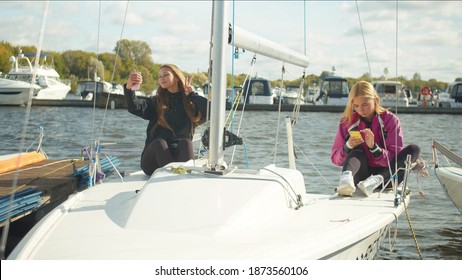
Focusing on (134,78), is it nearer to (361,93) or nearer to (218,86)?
(218,86)

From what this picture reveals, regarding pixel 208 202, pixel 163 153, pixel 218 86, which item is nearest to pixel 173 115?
pixel 163 153

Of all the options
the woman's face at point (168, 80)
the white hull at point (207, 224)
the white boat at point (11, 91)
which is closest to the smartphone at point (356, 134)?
the white hull at point (207, 224)

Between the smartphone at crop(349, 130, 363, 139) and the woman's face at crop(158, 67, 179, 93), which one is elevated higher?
the woman's face at crop(158, 67, 179, 93)

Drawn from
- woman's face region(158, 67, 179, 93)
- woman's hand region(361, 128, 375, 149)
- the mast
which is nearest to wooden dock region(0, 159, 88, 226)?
woman's face region(158, 67, 179, 93)

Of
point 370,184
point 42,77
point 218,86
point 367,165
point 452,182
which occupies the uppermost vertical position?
point 42,77

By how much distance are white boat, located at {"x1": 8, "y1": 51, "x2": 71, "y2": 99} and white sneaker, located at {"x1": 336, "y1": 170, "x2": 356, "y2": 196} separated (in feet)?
159

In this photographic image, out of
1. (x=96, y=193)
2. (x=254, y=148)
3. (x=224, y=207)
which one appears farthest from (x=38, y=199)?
(x=254, y=148)

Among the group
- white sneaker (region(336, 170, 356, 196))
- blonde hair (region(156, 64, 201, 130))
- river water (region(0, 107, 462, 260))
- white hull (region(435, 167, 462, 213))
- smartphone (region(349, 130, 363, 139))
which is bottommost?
river water (region(0, 107, 462, 260))

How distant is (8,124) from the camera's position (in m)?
32.8

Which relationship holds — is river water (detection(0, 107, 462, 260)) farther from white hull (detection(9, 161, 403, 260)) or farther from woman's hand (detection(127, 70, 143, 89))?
white hull (detection(9, 161, 403, 260))

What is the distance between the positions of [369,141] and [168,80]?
2.14 m

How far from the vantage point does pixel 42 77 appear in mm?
54844

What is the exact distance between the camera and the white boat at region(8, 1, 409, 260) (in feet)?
14.3

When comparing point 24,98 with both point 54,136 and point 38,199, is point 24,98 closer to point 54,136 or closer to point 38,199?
point 54,136
